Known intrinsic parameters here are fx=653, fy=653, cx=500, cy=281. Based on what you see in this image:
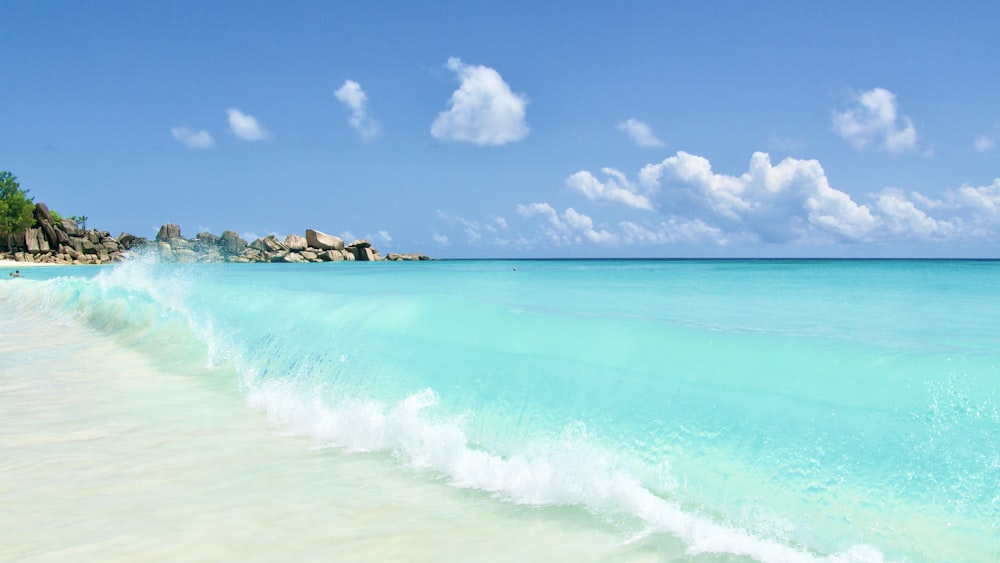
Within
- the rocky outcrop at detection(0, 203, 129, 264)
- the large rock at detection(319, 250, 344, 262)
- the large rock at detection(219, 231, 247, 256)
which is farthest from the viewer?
the large rock at detection(219, 231, 247, 256)

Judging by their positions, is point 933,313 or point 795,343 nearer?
point 795,343

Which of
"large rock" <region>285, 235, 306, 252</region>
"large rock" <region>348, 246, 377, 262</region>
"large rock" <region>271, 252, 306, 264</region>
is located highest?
"large rock" <region>285, 235, 306, 252</region>

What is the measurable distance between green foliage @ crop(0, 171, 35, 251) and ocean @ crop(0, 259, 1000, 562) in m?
96.8

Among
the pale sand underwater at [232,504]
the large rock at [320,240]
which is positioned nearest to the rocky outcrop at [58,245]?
the large rock at [320,240]

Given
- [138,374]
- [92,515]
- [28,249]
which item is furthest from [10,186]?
[92,515]

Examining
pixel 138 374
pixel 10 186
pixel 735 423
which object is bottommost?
pixel 138 374

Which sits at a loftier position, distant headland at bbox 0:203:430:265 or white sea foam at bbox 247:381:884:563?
distant headland at bbox 0:203:430:265

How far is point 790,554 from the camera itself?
3445mm

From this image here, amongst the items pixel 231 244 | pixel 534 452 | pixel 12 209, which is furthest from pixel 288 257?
pixel 534 452

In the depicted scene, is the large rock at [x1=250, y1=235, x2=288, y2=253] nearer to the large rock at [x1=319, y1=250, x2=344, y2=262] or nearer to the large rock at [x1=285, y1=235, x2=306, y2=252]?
the large rock at [x1=285, y1=235, x2=306, y2=252]

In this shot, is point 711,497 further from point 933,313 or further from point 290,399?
point 933,313

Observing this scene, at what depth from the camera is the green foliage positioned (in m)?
85.4

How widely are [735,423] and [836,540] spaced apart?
3.68ft

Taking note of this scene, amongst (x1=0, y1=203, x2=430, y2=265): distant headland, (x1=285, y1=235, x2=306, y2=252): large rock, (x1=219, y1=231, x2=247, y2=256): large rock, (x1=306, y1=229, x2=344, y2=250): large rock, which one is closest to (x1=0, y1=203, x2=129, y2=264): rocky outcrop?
(x1=0, y1=203, x2=430, y2=265): distant headland
